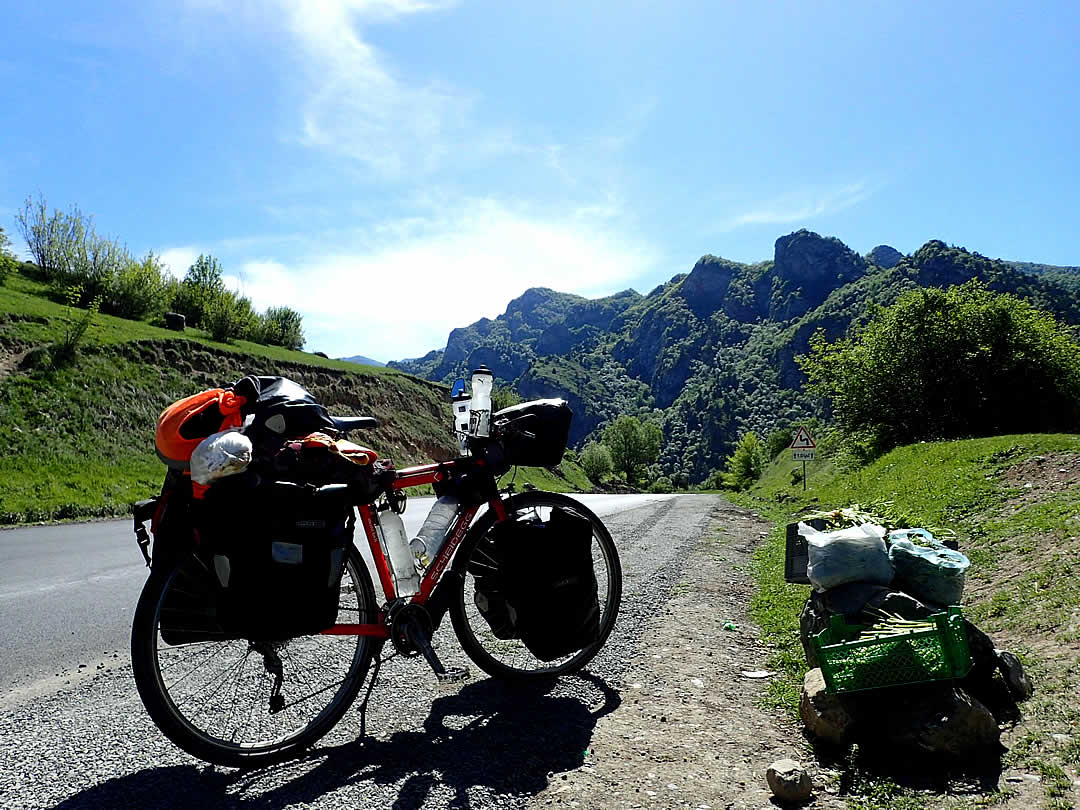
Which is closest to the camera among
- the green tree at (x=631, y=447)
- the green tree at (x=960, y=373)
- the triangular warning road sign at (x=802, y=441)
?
the green tree at (x=960, y=373)

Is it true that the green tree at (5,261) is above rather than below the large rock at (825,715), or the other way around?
above

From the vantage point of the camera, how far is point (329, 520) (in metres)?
3.20

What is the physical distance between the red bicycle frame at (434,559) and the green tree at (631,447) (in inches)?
3551

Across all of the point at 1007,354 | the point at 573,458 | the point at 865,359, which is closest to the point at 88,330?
the point at 865,359

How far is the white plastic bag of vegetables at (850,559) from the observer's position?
12.8ft

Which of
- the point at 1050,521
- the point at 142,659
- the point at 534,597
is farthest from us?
the point at 1050,521

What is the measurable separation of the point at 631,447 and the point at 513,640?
92.1 m

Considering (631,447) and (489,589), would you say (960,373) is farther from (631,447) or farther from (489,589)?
(631,447)

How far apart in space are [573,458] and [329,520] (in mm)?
87448

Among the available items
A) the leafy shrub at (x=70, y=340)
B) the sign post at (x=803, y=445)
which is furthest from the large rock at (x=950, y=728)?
the leafy shrub at (x=70, y=340)

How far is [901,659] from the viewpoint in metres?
3.11

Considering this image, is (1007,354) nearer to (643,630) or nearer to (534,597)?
(643,630)

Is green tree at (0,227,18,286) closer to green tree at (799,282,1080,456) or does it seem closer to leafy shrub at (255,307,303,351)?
leafy shrub at (255,307,303,351)

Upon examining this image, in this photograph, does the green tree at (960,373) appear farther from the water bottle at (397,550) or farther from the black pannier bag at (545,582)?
the water bottle at (397,550)
